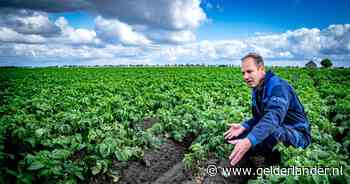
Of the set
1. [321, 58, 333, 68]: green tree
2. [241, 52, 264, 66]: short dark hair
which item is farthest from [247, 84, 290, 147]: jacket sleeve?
[321, 58, 333, 68]: green tree

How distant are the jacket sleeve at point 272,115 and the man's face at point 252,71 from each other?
30cm

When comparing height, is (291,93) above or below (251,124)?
above

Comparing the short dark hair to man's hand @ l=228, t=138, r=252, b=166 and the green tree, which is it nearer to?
A: man's hand @ l=228, t=138, r=252, b=166

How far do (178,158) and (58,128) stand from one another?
2163mm

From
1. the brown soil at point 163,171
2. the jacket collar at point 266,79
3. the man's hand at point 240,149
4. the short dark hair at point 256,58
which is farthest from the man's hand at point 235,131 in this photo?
the man's hand at point 240,149

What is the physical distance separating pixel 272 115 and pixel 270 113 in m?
0.03

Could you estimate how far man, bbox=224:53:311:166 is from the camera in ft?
10.7

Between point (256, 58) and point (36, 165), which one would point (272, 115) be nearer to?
point (256, 58)

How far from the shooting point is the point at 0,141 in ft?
12.8

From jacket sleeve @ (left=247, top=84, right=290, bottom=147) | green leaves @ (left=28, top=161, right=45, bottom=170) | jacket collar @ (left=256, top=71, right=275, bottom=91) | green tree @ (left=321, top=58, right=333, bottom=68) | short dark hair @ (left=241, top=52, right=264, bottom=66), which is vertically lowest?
green tree @ (left=321, top=58, right=333, bottom=68)

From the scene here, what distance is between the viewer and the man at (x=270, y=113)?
3.25 m

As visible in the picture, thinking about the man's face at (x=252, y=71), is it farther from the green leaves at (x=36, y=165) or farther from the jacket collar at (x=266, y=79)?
the green leaves at (x=36, y=165)

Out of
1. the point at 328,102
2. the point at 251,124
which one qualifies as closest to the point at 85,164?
the point at 251,124

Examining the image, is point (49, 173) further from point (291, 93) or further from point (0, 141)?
point (291, 93)
